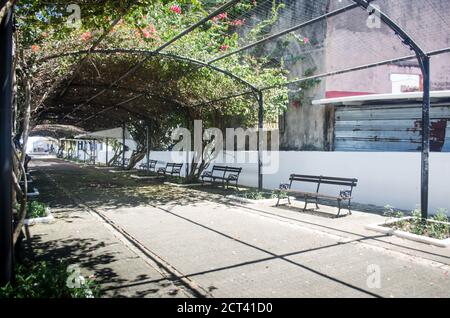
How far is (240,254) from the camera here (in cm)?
592

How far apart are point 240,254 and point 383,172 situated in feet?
21.3

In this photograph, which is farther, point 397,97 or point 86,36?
point 397,97

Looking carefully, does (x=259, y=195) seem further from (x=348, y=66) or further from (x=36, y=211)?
(x=348, y=66)

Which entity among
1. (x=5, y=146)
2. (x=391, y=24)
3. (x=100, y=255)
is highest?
(x=391, y=24)

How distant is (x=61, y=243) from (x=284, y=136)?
1286 centimetres

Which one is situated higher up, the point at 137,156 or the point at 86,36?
the point at 86,36

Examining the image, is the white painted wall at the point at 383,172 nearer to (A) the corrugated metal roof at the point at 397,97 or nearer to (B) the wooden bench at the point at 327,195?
(B) the wooden bench at the point at 327,195

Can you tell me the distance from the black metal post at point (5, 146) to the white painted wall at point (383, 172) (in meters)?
9.33

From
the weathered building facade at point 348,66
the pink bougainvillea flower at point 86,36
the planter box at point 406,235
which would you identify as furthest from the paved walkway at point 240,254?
the weathered building facade at point 348,66

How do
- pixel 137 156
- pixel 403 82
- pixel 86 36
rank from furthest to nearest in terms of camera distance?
1. pixel 137 156
2. pixel 403 82
3. pixel 86 36

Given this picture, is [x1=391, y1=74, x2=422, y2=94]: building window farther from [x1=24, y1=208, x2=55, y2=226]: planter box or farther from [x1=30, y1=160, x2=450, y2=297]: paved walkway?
[x1=24, y1=208, x2=55, y2=226]: planter box

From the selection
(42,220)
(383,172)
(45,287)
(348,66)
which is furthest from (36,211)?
(348,66)

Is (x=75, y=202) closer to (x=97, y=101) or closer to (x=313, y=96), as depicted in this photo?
(x=97, y=101)

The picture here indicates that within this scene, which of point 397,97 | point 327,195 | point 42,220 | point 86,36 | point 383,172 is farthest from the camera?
point 397,97
